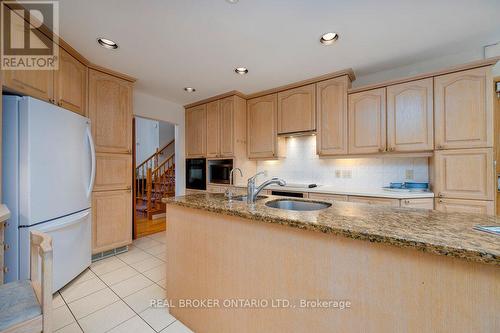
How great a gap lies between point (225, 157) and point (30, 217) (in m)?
2.28

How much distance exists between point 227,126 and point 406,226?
2.85m

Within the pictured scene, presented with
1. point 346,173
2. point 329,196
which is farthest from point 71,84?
point 346,173

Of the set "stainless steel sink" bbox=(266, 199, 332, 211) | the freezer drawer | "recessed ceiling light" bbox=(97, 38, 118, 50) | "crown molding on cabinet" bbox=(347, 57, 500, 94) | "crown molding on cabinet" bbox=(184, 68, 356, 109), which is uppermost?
"recessed ceiling light" bbox=(97, 38, 118, 50)

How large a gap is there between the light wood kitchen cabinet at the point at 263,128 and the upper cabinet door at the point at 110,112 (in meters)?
1.78

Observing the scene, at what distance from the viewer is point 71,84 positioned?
6.91ft

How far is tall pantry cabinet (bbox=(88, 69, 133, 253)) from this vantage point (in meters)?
2.40

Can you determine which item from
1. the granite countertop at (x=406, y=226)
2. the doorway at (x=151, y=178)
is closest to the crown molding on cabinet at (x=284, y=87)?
the doorway at (x=151, y=178)

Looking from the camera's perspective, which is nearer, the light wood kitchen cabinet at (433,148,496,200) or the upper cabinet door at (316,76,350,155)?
the light wood kitchen cabinet at (433,148,496,200)

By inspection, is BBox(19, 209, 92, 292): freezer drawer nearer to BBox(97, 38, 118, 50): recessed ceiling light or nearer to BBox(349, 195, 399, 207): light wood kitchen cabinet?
BBox(97, 38, 118, 50): recessed ceiling light

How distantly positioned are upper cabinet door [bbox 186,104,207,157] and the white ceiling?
1.08 m

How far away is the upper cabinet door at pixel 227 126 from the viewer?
329 cm

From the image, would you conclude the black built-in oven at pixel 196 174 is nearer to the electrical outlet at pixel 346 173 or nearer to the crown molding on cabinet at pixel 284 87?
the crown molding on cabinet at pixel 284 87

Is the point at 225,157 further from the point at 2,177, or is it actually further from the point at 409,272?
the point at 409,272

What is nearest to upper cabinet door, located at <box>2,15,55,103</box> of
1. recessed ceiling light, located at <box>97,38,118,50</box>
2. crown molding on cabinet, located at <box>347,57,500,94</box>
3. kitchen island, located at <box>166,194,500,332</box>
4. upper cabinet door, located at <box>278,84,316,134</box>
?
recessed ceiling light, located at <box>97,38,118,50</box>
